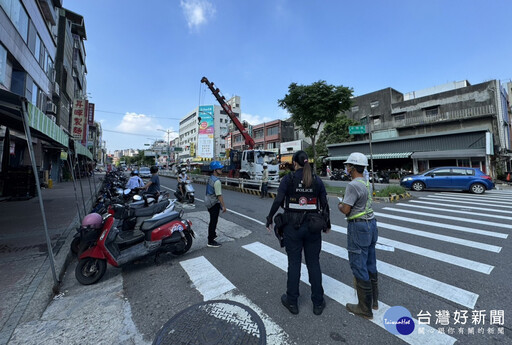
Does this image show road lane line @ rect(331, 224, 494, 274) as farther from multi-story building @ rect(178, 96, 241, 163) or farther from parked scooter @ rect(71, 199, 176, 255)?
multi-story building @ rect(178, 96, 241, 163)

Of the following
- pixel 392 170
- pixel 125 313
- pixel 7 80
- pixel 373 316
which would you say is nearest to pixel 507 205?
pixel 373 316

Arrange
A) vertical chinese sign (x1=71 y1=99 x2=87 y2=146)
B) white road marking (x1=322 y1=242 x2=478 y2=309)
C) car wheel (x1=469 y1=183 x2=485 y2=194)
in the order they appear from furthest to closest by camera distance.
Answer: vertical chinese sign (x1=71 y1=99 x2=87 y2=146)
car wheel (x1=469 y1=183 x2=485 y2=194)
white road marking (x1=322 y1=242 x2=478 y2=309)

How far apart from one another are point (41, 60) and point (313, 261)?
20850mm

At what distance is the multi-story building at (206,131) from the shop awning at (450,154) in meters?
21.4

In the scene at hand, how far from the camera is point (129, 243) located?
3836 millimetres

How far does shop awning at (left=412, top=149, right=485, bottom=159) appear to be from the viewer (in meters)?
19.0

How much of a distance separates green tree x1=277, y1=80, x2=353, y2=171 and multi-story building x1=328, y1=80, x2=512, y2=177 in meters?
6.67

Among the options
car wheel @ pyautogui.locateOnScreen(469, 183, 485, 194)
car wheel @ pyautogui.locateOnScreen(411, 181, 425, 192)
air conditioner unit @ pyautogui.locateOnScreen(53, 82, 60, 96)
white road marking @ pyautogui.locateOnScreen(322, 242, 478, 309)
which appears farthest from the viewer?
air conditioner unit @ pyautogui.locateOnScreen(53, 82, 60, 96)

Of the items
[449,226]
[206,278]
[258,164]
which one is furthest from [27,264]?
[258,164]

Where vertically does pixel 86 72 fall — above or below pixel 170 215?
above

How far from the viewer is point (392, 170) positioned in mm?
24703

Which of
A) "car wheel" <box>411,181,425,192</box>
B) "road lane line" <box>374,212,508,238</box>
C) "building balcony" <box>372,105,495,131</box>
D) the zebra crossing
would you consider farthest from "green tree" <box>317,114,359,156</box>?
"road lane line" <box>374,212,508,238</box>

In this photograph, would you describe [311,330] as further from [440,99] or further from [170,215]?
[440,99]

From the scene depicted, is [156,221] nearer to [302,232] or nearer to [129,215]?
[129,215]
